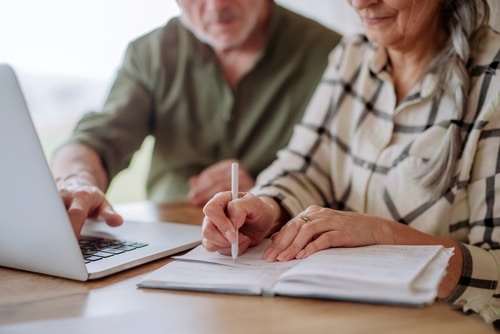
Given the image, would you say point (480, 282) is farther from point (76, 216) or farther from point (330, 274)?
point (76, 216)

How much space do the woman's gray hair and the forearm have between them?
70 cm

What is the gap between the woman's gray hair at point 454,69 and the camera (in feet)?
3.54

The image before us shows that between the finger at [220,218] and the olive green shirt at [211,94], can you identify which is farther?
the olive green shirt at [211,94]

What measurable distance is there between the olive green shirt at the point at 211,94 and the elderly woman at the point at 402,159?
325mm

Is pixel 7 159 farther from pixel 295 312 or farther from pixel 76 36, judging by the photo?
pixel 76 36

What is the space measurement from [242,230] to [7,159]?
369 millimetres

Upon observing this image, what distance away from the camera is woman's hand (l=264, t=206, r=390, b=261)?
2.90 ft

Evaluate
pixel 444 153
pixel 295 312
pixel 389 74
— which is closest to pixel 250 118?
pixel 389 74

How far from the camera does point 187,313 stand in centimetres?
74

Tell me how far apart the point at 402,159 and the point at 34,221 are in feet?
2.18

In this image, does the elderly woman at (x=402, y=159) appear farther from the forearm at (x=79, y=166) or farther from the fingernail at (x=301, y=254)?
the forearm at (x=79, y=166)

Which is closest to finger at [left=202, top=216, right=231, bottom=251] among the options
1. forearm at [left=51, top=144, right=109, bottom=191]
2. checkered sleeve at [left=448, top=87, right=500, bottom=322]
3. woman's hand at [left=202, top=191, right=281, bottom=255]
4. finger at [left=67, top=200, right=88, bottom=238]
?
woman's hand at [left=202, top=191, right=281, bottom=255]

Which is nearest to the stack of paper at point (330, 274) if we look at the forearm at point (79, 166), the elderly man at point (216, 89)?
the forearm at point (79, 166)

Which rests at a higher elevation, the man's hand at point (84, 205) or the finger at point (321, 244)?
the man's hand at point (84, 205)
